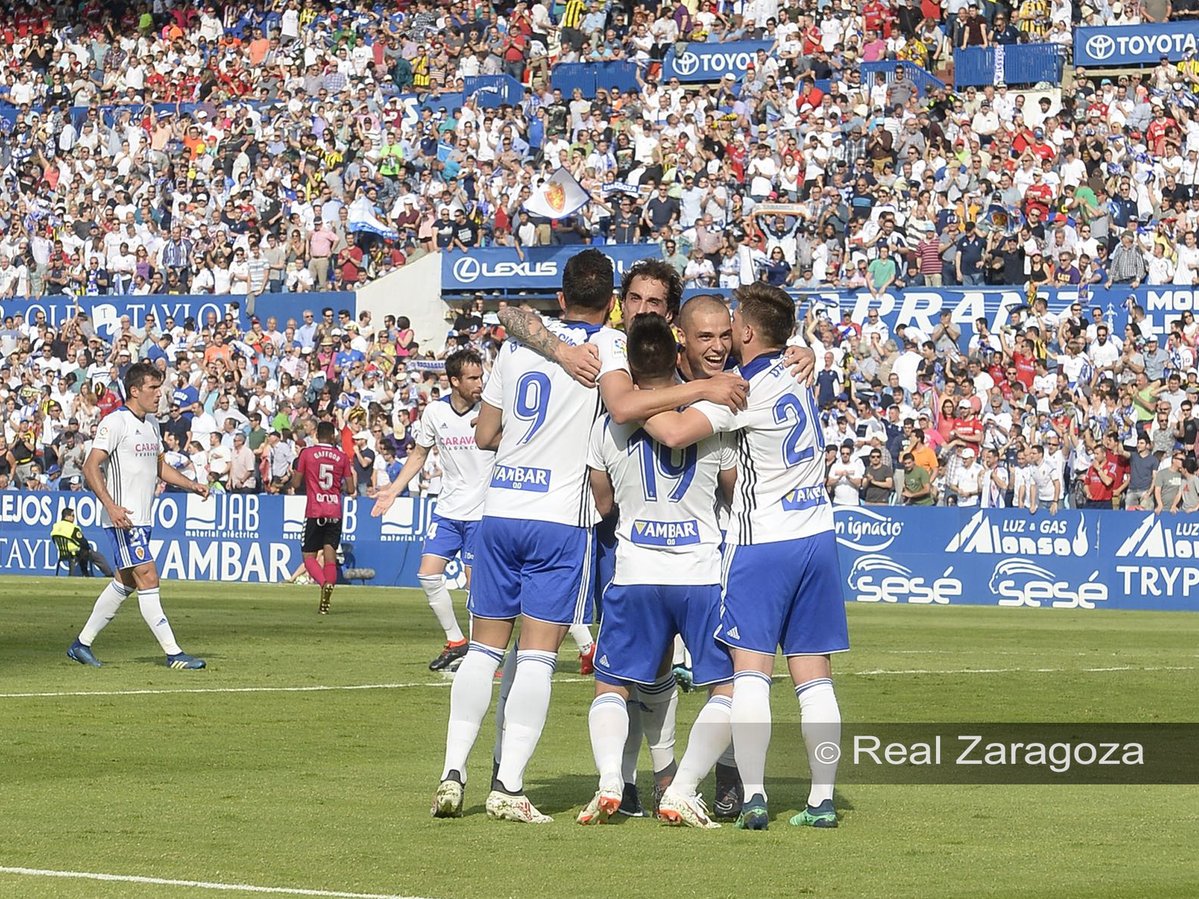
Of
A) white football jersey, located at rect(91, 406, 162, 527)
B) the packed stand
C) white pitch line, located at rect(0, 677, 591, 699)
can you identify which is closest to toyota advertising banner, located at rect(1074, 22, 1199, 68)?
the packed stand

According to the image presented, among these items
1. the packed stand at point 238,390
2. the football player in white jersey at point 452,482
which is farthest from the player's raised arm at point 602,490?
the packed stand at point 238,390

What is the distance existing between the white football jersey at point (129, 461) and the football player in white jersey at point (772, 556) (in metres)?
8.45

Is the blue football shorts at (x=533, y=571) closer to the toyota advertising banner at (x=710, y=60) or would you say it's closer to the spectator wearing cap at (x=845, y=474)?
the spectator wearing cap at (x=845, y=474)

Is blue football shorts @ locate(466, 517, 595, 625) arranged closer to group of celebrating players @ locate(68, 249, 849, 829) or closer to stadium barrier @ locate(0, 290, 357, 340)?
group of celebrating players @ locate(68, 249, 849, 829)

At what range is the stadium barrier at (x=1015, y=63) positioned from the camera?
35.8 metres

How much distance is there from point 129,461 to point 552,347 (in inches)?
313

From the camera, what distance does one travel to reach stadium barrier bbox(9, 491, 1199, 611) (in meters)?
26.9

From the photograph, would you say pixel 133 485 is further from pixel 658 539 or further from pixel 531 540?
pixel 658 539

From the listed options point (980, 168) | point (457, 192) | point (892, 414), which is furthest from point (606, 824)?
point (457, 192)

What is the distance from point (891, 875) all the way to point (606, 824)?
1.54m

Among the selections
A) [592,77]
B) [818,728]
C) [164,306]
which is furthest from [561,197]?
[818,728]

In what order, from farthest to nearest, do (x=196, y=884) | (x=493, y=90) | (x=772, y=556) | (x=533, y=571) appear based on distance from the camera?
(x=493, y=90)
(x=533, y=571)
(x=772, y=556)
(x=196, y=884)

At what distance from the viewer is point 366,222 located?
124ft

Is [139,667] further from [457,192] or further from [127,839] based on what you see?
[457,192]
